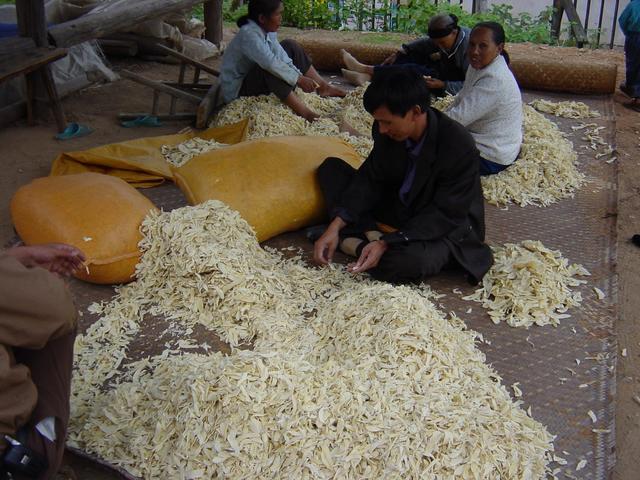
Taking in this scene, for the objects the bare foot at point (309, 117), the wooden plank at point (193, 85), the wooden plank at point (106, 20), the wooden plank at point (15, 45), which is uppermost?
the wooden plank at point (106, 20)

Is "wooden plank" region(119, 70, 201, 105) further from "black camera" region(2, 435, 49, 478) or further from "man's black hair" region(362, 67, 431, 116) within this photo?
"black camera" region(2, 435, 49, 478)

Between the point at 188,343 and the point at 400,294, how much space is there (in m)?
0.84

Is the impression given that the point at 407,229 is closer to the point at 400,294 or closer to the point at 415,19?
the point at 400,294

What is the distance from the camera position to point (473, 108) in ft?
13.0

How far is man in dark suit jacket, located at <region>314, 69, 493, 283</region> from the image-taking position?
109 inches

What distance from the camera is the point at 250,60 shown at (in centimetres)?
502

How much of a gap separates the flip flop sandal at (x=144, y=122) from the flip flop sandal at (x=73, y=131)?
0.28m

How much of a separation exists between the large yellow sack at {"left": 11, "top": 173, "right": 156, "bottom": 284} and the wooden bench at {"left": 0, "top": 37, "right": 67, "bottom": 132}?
1737mm

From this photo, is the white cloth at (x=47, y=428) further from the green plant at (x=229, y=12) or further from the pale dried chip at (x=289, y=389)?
the green plant at (x=229, y=12)

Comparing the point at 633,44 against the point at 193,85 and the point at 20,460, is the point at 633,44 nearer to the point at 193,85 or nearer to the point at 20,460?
the point at 193,85

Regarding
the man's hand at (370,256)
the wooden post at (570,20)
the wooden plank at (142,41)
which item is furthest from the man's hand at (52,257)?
the wooden post at (570,20)

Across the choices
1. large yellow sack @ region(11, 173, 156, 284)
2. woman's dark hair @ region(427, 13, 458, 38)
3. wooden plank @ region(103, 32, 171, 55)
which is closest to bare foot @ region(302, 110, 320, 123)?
woman's dark hair @ region(427, 13, 458, 38)

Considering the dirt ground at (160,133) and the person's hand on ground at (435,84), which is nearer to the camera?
the dirt ground at (160,133)

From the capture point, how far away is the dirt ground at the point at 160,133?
2.54 metres
